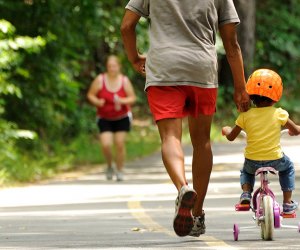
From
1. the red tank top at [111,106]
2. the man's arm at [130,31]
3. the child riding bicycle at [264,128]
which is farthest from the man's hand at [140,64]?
the red tank top at [111,106]

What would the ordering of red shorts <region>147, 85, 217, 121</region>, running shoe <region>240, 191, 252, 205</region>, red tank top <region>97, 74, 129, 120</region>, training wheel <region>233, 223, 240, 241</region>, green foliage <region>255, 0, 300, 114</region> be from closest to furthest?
red shorts <region>147, 85, 217, 121</region>, training wheel <region>233, 223, 240, 241</region>, running shoe <region>240, 191, 252, 205</region>, red tank top <region>97, 74, 129, 120</region>, green foliage <region>255, 0, 300, 114</region>

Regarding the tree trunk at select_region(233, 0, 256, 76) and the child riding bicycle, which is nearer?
the child riding bicycle

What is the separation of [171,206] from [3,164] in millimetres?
6737

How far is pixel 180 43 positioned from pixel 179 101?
453 millimetres

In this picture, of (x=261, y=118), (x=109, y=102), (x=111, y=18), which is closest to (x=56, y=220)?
(x=261, y=118)

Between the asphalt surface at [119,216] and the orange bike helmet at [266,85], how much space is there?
1.09 metres

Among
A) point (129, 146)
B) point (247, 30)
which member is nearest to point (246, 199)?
point (129, 146)

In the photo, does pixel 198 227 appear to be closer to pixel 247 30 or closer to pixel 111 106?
pixel 111 106

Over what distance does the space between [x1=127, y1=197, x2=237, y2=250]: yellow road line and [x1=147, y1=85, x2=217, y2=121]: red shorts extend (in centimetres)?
102

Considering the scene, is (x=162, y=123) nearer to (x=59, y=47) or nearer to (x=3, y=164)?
(x=3, y=164)

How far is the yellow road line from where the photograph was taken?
10.1 m

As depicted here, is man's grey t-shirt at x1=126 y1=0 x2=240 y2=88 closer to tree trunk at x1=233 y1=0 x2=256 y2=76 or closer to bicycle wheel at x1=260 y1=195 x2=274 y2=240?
bicycle wheel at x1=260 y1=195 x2=274 y2=240

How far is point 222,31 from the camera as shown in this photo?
10469 millimetres

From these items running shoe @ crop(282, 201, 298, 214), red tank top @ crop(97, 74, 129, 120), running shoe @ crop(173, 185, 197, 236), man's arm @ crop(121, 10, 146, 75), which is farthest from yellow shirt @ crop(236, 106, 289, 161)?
red tank top @ crop(97, 74, 129, 120)
